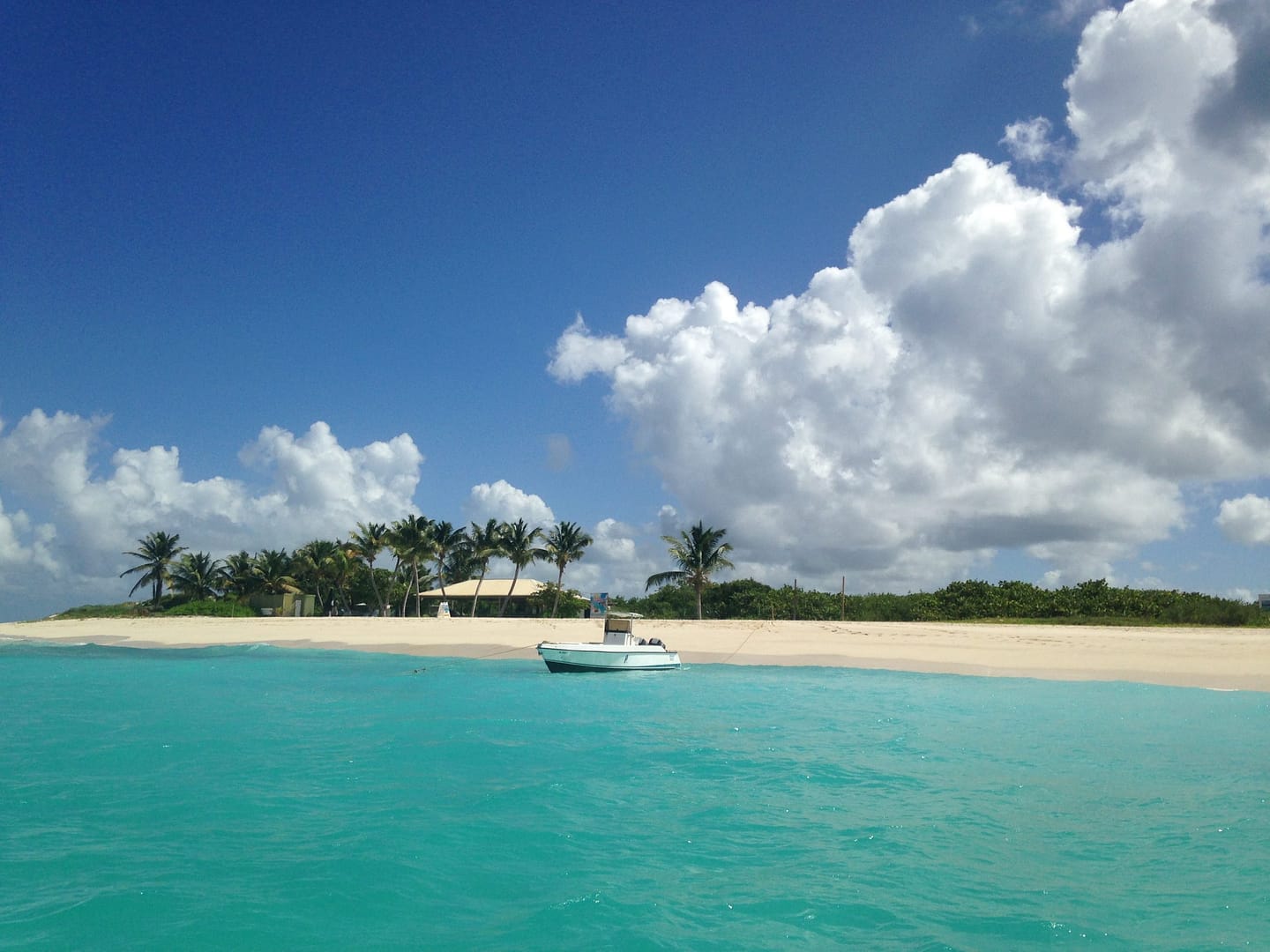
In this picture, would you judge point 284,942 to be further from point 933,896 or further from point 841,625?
point 841,625

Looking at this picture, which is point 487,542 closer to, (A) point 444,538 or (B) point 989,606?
(A) point 444,538

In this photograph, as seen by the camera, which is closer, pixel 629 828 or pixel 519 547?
pixel 629 828

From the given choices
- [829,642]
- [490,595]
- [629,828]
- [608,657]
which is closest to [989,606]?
[829,642]

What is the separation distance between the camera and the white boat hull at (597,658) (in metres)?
31.1

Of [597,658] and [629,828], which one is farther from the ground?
[629,828]

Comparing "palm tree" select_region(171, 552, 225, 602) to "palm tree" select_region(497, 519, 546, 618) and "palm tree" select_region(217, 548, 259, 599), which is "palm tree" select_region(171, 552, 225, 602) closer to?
"palm tree" select_region(217, 548, 259, 599)

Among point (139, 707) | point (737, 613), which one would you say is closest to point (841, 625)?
point (737, 613)

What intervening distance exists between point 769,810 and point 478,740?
7.52 metres

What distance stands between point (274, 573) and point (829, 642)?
5119cm

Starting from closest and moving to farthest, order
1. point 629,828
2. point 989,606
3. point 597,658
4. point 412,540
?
1. point 629,828
2. point 597,658
3. point 989,606
4. point 412,540

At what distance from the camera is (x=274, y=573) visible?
7100 cm

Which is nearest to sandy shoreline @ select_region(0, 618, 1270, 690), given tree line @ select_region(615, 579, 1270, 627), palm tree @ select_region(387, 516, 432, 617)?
tree line @ select_region(615, 579, 1270, 627)

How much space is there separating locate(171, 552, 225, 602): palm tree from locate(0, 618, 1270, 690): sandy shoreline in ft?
44.9

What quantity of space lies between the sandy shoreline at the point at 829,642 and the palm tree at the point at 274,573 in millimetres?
12096
